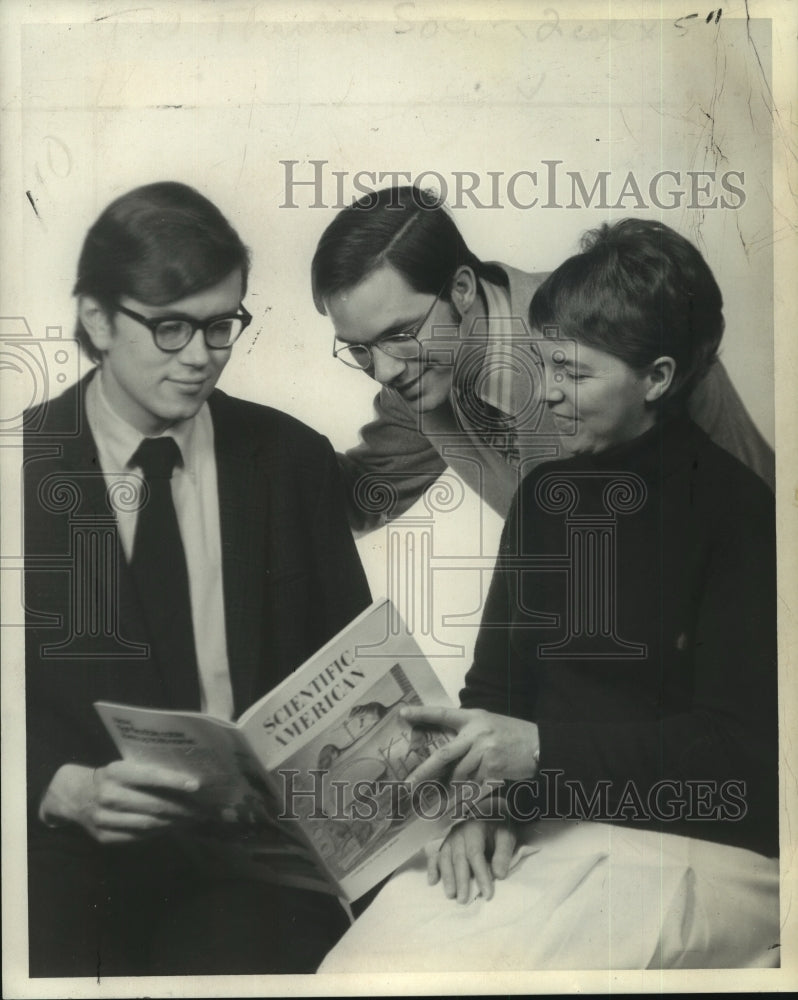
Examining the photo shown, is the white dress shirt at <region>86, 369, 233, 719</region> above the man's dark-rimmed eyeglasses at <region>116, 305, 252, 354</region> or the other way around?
the other way around

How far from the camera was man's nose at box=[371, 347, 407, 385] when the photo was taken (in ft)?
7.58

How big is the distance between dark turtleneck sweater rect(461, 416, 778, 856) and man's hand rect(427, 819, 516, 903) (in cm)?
11

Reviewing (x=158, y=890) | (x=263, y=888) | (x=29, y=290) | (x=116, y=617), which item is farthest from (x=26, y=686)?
(x=29, y=290)

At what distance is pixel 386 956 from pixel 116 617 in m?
0.91

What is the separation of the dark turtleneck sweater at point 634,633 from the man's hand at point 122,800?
25.3 inches

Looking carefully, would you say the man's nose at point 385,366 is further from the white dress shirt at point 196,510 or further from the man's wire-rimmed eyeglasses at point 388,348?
the white dress shirt at point 196,510

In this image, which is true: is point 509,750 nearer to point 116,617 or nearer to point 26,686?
point 116,617

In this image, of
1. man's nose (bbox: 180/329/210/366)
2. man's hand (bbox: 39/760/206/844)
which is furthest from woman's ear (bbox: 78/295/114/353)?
man's hand (bbox: 39/760/206/844)

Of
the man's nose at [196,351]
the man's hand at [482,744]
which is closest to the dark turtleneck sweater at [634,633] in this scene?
the man's hand at [482,744]

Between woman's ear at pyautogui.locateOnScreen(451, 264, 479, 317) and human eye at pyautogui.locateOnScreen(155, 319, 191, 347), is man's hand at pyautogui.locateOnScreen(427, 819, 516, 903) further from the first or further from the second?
human eye at pyautogui.locateOnScreen(155, 319, 191, 347)

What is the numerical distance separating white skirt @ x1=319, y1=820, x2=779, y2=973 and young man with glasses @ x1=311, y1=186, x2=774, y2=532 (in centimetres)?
75

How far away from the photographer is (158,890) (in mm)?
2318

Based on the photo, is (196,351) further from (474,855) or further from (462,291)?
(474,855)

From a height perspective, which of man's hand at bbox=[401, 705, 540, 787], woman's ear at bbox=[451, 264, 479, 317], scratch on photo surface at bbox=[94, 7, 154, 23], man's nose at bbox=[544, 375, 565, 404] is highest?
scratch on photo surface at bbox=[94, 7, 154, 23]
